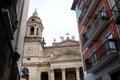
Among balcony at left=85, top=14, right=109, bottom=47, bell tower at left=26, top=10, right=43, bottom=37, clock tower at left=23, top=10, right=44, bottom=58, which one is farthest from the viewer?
bell tower at left=26, top=10, right=43, bottom=37

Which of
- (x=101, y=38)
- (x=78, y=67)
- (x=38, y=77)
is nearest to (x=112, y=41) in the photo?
(x=101, y=38)

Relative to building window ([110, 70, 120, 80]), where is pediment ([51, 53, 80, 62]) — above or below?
above

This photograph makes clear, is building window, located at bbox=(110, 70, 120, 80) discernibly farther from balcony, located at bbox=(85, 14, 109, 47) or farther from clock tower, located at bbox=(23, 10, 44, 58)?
clock tower, located at bbox=(23, 10, 44, 58)

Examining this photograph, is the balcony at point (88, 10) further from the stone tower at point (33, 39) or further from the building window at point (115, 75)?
the stone tower at point (33, 39)

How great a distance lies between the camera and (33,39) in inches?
1369

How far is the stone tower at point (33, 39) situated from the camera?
3344cm

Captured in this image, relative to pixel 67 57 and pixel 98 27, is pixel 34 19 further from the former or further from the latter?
pixel 98 27

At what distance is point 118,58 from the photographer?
359 inches

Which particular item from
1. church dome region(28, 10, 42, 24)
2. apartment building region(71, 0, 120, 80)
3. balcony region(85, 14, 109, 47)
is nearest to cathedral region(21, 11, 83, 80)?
church dome region(28, 10, 42, 24)

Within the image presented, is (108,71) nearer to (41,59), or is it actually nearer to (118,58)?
(118,58)

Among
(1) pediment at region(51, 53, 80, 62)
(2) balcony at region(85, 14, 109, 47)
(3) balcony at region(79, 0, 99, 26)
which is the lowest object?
(2) balcony at region(85, 14, 109, 47)

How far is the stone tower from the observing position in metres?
33.4

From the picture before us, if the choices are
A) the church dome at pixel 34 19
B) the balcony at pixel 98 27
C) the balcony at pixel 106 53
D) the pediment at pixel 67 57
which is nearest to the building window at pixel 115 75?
the balcony at pixel 106 53

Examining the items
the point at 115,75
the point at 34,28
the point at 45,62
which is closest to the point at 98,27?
the point at 115,75
